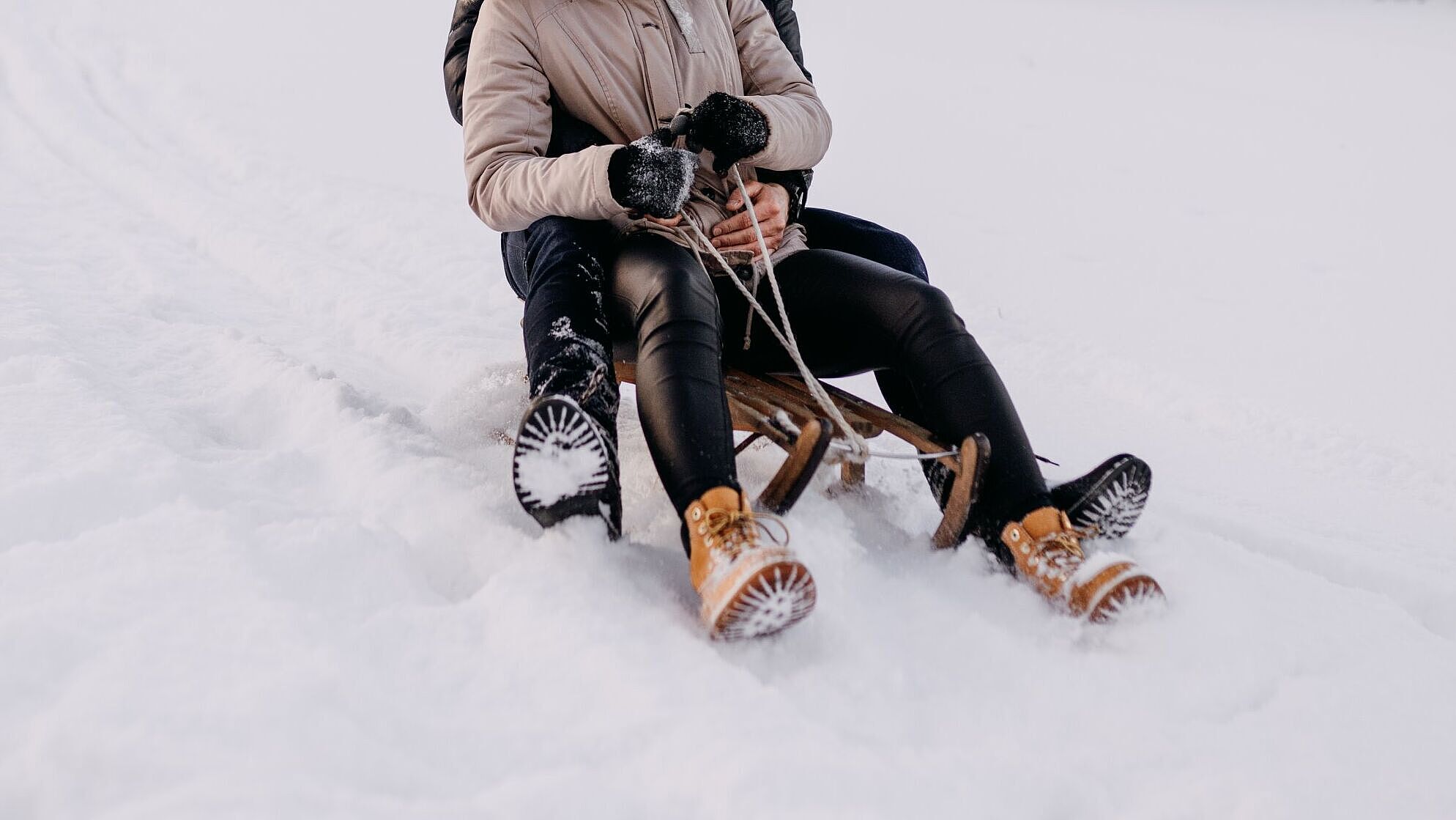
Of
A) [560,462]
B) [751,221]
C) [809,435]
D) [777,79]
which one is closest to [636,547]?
[560,462]

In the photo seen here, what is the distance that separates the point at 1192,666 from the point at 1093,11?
8.22 metres

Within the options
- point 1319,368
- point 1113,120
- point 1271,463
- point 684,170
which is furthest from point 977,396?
point 1113,120

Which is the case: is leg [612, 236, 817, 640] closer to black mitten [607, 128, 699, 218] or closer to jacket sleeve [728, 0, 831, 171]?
black mitten [607, 128, 699, 218]

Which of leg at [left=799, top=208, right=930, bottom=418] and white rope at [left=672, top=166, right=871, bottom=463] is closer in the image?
white rope at [left=672, top=166, right=871, bottom=463]

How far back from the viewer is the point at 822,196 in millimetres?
4332

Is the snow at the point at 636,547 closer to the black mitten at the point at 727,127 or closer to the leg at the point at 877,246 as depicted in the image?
the leg at the point at 877,246

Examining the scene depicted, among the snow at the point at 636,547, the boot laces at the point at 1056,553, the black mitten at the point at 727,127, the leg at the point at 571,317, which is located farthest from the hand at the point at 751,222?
the boot laces at the point at 1056,553

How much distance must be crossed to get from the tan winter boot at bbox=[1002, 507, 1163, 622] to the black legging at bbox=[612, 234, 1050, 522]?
4 cm

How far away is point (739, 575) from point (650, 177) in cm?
68

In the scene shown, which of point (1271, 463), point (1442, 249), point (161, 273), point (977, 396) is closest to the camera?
point (977, 396)

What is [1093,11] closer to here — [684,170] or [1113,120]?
[1113,120]

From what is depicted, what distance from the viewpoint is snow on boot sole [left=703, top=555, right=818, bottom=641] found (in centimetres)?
118

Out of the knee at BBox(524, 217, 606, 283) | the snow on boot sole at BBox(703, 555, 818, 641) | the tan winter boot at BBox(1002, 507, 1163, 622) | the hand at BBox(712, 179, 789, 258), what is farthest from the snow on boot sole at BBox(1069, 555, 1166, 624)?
the knee at BBox(524, 217, 606, 283)

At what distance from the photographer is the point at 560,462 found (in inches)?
52.9
